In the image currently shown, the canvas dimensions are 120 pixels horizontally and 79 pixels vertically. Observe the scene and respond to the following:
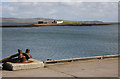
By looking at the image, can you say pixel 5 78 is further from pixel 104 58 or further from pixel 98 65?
pixel 104 58

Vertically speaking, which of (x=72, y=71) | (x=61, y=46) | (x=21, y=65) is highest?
(x=21, y=65)

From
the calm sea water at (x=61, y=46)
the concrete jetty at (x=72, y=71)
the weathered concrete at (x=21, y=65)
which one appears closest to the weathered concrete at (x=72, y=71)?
the concrete jetty at (x=72, y=71)

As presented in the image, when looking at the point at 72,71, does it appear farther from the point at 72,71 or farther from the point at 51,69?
the point at 51,69

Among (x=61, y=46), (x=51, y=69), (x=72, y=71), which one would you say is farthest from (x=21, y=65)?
(x=61, y=46)

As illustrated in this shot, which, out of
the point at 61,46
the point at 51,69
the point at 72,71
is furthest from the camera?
the point at 61,46

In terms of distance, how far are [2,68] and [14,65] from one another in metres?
0.85

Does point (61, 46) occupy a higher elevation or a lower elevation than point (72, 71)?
lower

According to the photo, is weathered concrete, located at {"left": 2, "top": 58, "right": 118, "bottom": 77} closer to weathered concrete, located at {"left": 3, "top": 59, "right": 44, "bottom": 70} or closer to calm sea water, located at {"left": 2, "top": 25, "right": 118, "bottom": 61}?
weathered concrete, located at {"left": 3, "top": 59, "right": 44, "bottom": 70}

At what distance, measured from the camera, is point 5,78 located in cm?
807

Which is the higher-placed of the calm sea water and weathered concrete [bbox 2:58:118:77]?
weathered concrete [bbox 2:58:118:77]

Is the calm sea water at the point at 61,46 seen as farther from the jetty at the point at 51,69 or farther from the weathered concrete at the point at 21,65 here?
the weathered concrete at the point at 21,65

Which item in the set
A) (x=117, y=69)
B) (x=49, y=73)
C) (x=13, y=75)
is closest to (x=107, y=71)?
(x=117, y=69)

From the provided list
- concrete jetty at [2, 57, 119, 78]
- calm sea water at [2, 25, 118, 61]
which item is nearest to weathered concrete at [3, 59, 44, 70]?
concrete jetty at [2, 57, 119, 78]

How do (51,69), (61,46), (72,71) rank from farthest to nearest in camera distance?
(61,46) < (51,69) < (72,71)
